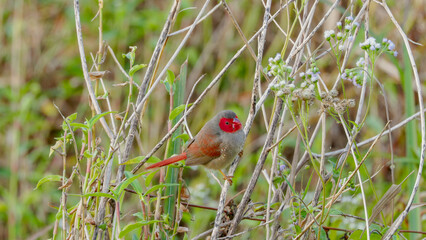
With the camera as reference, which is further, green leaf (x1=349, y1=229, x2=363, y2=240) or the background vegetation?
the background vegetation

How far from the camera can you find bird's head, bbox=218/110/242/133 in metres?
3.16

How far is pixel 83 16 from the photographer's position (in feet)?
18.8

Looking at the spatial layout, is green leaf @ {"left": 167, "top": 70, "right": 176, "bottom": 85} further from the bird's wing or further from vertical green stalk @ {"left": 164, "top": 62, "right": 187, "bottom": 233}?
the bird's wing

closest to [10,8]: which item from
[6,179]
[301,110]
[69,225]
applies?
[6,179]

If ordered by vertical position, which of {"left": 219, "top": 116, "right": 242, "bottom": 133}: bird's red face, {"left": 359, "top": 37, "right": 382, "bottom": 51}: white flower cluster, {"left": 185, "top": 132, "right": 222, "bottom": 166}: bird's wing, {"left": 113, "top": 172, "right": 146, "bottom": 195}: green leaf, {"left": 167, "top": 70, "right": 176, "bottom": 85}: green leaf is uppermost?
{"left": 359, "top": 37, "right": 382, "bottom": 51}: white flower cluster

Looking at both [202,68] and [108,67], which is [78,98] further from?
[202,68]

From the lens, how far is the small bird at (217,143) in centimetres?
300

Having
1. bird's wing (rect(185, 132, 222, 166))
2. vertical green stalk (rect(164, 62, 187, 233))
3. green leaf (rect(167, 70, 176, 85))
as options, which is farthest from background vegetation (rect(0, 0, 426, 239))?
green leaf (rect(167, 70, 176, 85))

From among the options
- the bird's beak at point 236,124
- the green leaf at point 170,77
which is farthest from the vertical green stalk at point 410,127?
the green leaf at point 170,77

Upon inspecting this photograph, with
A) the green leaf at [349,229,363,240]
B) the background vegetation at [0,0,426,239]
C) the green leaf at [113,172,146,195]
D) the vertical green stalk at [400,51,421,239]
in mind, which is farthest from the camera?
the background vegetation at [0,0,426,239]

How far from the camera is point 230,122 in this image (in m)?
3.17

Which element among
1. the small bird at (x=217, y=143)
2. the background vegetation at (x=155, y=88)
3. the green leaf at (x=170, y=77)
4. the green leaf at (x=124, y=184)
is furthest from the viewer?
the background vegetation at (x=155, y=88)

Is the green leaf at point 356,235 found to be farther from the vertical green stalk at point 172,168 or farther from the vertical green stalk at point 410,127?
the vertical green stalk at point 172,168

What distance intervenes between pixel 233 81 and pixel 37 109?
1891mm
